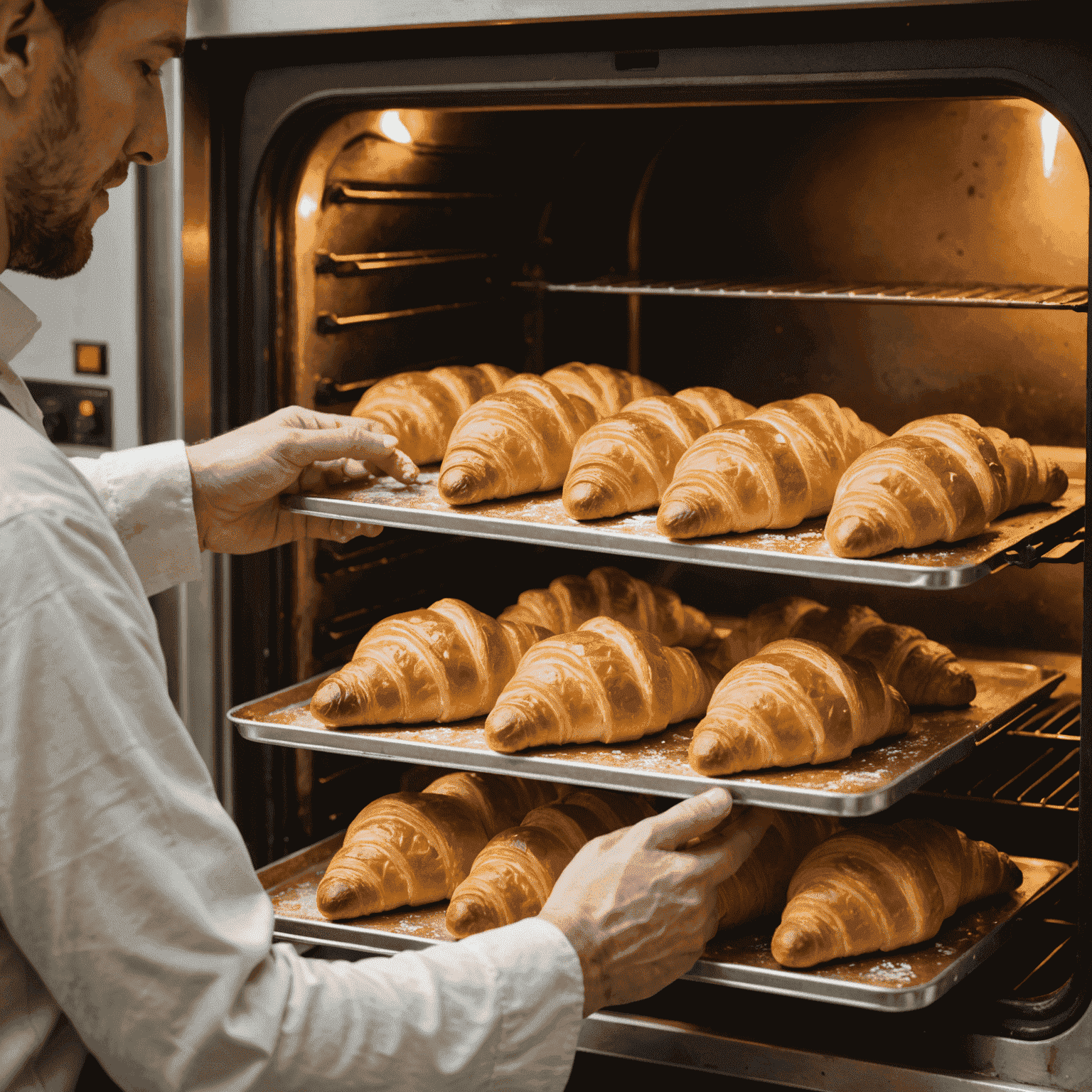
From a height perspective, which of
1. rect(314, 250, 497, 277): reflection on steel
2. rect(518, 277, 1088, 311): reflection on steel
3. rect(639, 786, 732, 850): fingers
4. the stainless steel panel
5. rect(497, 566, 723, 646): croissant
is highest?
rect(314, 250, 497, 277): reflection on steel

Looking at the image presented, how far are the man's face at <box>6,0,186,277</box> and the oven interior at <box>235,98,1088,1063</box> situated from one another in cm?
61

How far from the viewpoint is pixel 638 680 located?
168 cm

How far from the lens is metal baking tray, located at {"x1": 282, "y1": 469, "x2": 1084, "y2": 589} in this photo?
4.82ft

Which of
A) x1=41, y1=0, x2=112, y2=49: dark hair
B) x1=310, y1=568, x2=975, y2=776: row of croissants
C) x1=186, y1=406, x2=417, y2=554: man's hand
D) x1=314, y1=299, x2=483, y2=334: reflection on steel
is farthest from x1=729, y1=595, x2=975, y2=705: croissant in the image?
x1=41, y1=0, x2=112, y2=49: dark hair

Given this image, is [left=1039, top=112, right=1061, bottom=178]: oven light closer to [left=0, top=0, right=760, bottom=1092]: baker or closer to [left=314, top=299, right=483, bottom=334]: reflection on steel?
[left=314, top=299, right=483, bottom=334]: reflection on steel

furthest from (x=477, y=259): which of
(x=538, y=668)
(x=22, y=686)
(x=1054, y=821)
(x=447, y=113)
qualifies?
(x=22, y=686)

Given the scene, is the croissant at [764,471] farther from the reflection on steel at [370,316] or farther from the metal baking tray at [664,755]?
the reflection on steel at [370,316]

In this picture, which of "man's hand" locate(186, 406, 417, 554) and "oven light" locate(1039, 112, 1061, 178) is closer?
"man's hand" locate(186, 406, 417, 554)

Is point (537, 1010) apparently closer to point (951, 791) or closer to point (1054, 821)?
point (951, 791)

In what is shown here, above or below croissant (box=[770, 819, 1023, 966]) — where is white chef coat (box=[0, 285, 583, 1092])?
above

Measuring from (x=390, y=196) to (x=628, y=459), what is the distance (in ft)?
2.14

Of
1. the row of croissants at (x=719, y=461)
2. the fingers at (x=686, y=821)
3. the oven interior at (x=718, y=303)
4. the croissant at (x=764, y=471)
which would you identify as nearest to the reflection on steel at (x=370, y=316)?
the oven interior at (x=718, y=303)

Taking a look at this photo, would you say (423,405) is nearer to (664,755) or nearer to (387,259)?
(387,259)

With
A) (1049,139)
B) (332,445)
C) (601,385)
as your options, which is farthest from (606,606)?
(1049,139)
